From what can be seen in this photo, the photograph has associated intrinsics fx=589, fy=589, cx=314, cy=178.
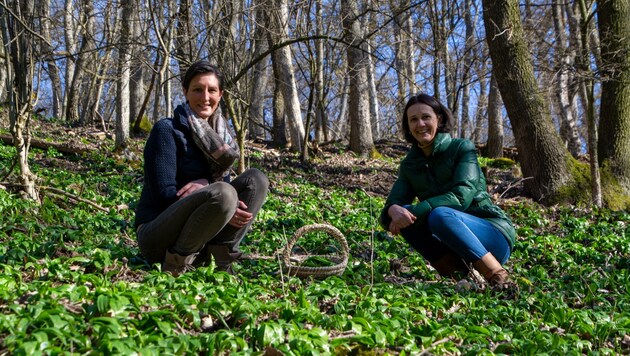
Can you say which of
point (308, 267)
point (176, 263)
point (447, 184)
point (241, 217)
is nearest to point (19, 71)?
point (176, 263)

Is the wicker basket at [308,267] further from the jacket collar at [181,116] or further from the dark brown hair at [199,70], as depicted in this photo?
the dark brown hair at [199,70]

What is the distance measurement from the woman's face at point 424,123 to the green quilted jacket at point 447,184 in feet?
0.23

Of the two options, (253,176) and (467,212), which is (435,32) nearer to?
(467,212)

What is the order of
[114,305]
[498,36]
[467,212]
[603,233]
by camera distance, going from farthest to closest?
[498,36]
[603,233]
[467,212]
[114,305]

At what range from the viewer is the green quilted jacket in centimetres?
468

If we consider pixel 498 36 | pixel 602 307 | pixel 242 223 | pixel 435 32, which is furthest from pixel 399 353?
pixel 435 32

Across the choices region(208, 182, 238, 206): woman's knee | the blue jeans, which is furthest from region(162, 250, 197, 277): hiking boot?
the blue jeans

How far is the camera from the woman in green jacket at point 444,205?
4488 mm

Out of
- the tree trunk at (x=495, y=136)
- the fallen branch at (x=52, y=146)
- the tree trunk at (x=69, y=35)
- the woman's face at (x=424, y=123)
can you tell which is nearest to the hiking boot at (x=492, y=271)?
the woman's face at (x=424, y=123)

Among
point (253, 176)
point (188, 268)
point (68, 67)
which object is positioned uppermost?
point (68, 67)

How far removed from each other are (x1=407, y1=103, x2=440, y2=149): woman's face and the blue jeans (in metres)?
0.61

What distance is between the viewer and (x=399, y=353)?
287 centimetres

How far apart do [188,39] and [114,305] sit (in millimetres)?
6349

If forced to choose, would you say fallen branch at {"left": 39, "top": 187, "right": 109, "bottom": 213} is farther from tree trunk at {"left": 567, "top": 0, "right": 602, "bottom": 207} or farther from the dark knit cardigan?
tree trunk at {"left": 567, "top": 0, "right": 602, "bottom": 207}
